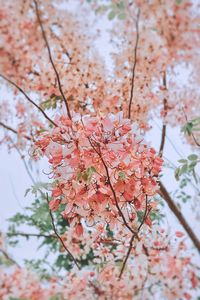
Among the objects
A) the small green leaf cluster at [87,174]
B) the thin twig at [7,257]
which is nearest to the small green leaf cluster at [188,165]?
the small green leaf cluster at [87,174]

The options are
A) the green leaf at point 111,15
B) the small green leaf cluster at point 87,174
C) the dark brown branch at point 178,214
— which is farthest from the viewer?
the green leaf at point 111,15

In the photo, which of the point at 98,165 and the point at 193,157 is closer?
the point at 98,165

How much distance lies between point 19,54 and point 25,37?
0.37 metres

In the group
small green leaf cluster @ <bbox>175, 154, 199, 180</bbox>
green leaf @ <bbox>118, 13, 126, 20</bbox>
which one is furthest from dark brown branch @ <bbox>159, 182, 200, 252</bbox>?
green leaf @ <bbox>118, 13, 126, 20</bbox>

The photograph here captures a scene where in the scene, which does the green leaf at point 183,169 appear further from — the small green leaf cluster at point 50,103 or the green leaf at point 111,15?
the green leaf at point 111,15

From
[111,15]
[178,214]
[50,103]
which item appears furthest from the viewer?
[111,15]

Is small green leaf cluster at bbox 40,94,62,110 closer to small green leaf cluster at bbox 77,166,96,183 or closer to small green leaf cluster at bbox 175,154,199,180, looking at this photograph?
small green leaf cluster at bbox 175,154,199,180

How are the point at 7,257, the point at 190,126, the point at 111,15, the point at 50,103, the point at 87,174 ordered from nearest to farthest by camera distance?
1. the point at 87,174
2. the point at 190,126
3. the point at 50,103
4. the point at 111,15
5. the point at 7,257

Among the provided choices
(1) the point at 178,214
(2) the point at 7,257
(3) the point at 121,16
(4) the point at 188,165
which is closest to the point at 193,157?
(4) the point at 188,165

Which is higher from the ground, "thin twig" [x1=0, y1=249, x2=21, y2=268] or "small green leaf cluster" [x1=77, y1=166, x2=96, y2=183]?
"thin twig" [x1=0, y1=249, x2=21, y2=268]

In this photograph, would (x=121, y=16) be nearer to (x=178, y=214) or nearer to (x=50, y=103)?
(x=50, y=103)

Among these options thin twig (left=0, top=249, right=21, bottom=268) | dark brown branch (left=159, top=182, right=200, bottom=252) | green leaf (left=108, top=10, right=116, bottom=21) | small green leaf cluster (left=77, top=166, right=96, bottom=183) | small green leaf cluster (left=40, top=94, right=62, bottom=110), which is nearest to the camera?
small green leaf cluster (left=77, top=166, right=96, bottom=183)

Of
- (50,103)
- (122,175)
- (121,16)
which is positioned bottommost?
(122,175)

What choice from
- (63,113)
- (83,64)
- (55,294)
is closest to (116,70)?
(83,64)
